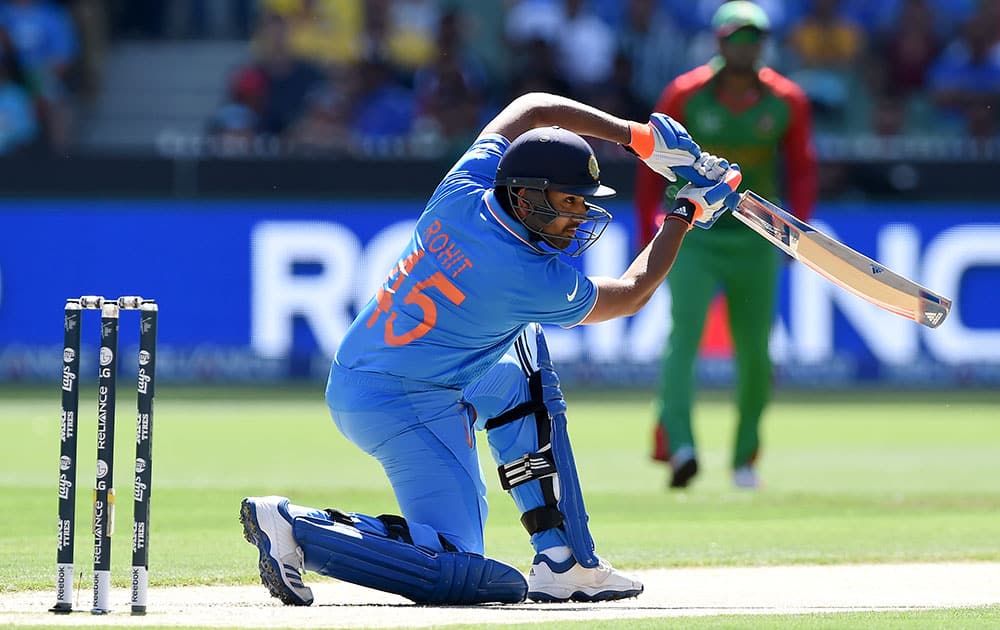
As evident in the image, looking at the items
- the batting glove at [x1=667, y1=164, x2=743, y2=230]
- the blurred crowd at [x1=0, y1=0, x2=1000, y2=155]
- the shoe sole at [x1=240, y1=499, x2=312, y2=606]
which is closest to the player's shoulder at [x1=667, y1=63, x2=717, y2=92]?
the batting glove at [x1=667, y1=164, x2=743, y2=230]

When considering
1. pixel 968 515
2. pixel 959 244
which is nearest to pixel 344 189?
pixel 959 244

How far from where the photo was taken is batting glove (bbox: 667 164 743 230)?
5881mm

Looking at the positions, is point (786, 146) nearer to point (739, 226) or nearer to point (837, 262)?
point (739, 226)

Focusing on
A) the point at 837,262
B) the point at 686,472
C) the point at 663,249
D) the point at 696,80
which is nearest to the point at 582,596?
the point at 663,249

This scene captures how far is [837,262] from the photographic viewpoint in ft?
20.9

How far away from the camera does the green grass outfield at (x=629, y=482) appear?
7004mm

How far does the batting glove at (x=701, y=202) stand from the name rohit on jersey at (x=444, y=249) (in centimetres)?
78

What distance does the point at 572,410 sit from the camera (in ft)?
45.1

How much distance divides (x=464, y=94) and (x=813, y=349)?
4.58 metres

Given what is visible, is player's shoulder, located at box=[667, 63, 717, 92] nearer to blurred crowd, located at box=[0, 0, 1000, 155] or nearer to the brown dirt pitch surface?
the brown dirt pitch surface

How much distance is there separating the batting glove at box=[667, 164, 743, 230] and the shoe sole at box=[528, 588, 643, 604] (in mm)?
1242

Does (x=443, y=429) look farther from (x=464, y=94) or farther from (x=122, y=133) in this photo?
(x=122, y=133)

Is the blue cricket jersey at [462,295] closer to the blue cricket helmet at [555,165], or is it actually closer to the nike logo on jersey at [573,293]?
the nike logo on jersey at [573,293]

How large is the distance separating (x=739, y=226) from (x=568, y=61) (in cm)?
916
